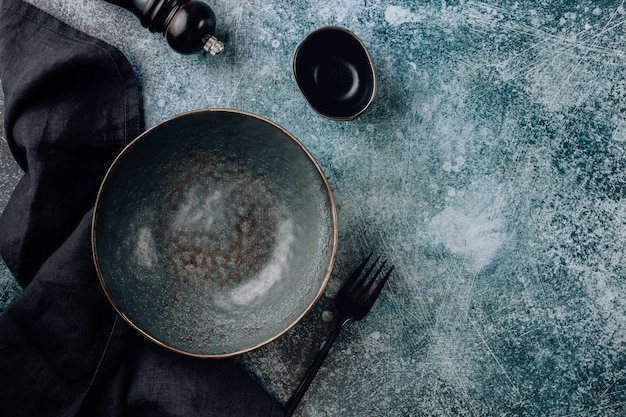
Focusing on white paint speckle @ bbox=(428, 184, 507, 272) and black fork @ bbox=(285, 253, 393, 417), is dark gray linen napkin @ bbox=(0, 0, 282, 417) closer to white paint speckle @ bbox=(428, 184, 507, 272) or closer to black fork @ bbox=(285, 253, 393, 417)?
black fork @ bbox=(285, 253, 393, 417)

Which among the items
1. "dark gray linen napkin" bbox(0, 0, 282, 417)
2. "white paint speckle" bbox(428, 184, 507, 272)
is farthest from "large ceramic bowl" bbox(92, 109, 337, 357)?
"white paint speckle" bbox(428, 184, 507, 272)

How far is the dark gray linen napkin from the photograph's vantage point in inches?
30.2

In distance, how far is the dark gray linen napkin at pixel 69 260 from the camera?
0.77 metres

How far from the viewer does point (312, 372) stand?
0.82m

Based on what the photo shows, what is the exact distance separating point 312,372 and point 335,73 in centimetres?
49

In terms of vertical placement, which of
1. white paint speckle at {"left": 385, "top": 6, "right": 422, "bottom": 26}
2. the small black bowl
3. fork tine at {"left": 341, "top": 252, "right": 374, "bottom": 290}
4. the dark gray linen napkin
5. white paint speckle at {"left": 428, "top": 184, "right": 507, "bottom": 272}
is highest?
white paint speckle at {"left": 385, "top": 6, "right": 422, "bottom": 26}

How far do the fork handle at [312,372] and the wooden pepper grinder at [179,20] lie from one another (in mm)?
483

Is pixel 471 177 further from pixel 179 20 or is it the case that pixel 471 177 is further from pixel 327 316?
pixel 179 20

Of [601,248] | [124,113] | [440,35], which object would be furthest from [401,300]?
[124,113]

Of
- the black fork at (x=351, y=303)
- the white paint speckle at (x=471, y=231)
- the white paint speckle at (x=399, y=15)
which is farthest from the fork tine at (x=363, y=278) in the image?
the white paint speckle at (x=399, y=15)

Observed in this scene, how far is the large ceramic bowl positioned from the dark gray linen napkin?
59mm

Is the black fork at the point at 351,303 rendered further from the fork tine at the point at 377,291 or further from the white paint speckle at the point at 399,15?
the white paint speckle at the point at 399,15

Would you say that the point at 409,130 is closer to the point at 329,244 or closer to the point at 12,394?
the point at 329,244

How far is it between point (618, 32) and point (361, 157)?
1.51ft
